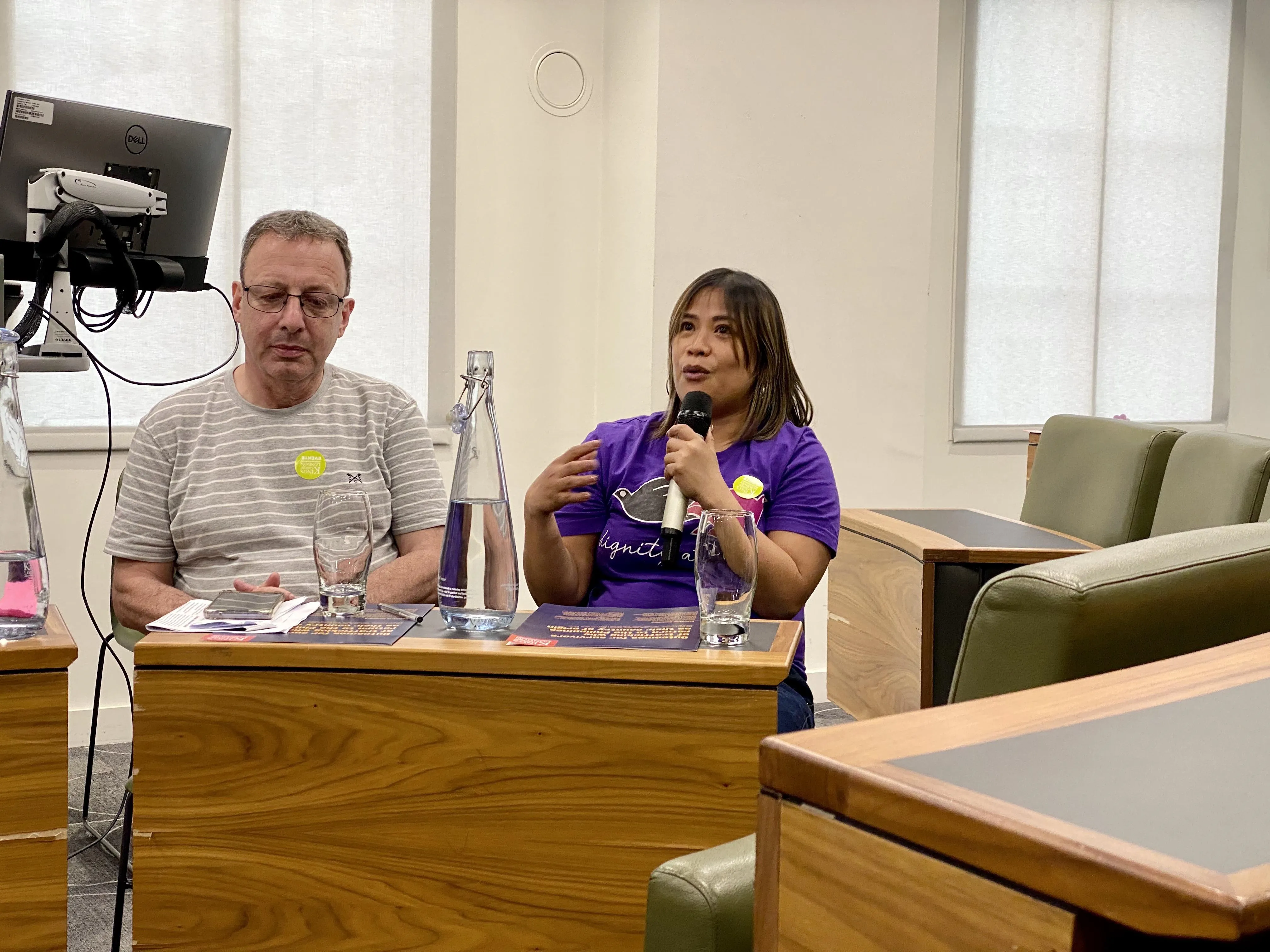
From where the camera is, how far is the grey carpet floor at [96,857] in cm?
221

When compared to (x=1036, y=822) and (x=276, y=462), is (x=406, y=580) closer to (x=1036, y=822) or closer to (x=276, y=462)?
(x=276, y=462)

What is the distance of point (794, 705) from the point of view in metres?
1.69

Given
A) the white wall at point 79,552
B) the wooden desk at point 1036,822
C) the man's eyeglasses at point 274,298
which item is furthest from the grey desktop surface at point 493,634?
the white wall at point 79,552

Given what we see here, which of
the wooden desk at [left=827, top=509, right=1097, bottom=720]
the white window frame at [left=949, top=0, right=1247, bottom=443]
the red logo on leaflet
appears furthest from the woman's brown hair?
the white window frame at [left=949, top=0, right=1247, bottom=443]

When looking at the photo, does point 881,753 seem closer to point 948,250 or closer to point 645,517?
point 645,517

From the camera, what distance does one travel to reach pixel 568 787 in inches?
51.8

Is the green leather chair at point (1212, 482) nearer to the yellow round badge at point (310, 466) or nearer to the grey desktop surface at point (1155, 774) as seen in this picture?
the yellow round badge at point (310, 466)

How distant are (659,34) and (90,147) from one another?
1.79 m

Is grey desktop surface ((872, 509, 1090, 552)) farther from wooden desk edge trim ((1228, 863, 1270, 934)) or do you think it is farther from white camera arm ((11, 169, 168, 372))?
wooden desk edge trim ((1228, 863, 1270, 934))

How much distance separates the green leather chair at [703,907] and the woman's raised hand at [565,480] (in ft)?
2.50

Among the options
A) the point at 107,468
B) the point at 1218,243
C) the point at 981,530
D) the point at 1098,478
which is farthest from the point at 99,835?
the point at 1218,243

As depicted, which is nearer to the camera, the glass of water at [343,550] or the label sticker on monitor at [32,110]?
the glass of water at [343,550]

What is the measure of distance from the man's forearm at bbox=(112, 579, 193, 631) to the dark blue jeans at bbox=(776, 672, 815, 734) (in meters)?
A: 0.94

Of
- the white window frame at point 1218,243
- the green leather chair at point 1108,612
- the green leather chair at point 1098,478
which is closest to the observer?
the green leather chair at point 1108,612
